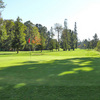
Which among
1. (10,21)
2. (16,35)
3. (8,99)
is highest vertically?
(10,21)

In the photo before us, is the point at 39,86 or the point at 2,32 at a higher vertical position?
the point at 2,32

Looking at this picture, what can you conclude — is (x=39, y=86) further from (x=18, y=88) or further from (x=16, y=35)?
(x=16, y=35)

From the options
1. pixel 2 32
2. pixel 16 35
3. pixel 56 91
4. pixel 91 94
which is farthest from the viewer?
pixel 2 32

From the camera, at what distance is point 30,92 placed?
4.66 metres

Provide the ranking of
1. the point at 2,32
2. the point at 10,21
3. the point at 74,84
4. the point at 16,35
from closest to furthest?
the point at 74,84 → the point at 16,35 → the point at 2,32 → the point at 10,21

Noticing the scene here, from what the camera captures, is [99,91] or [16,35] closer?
[99,91]

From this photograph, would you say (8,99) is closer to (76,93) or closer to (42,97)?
(42,97)

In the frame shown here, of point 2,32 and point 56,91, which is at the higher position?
point 2,32

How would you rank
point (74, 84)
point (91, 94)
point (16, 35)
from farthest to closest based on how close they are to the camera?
point (16, 35) < point (74, 84) < point (91, 94)

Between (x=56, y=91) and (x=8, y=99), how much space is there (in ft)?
5.36

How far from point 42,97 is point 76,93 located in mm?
1194

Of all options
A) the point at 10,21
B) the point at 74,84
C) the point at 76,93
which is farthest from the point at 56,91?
the point at 10,21

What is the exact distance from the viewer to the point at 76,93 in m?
4.54

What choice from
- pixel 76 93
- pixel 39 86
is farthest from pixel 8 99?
pixel 76 93
